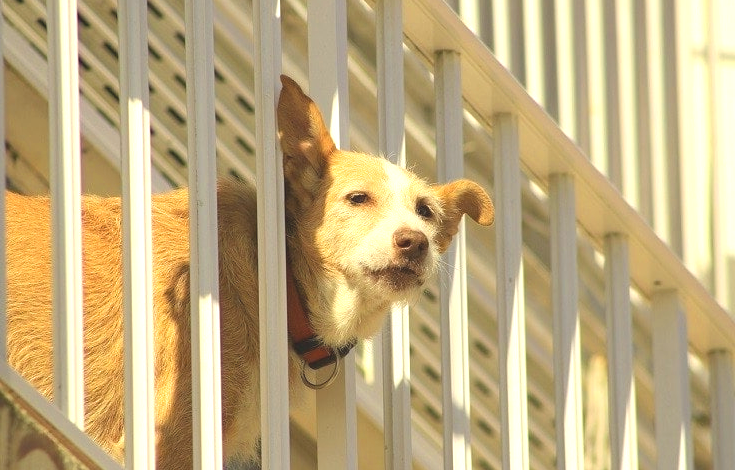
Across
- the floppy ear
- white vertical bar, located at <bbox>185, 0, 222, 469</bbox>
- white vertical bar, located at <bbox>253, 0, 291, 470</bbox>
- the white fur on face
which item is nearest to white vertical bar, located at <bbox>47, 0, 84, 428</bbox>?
white vertical bar, located at <bbox>185, 0, 222, 469</bbox>

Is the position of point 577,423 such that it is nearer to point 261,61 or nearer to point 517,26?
point 261,61

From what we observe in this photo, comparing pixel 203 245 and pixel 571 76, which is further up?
pixel 571 76

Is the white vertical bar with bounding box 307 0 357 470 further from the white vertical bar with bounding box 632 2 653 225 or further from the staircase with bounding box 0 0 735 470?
the white vertical bar with bounding box 632 2 653 225

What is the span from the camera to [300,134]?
9.72 ft

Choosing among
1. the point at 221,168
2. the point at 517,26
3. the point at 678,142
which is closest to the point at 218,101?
the point at 221,168

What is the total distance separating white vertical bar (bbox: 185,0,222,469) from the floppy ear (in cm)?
31

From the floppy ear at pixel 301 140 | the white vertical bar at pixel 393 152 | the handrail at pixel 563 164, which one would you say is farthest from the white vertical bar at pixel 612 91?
the white vertical bar at pixel 393 152

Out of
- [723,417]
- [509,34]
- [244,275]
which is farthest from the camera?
[509,34]

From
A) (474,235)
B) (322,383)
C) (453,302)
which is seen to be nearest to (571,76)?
(474,235)

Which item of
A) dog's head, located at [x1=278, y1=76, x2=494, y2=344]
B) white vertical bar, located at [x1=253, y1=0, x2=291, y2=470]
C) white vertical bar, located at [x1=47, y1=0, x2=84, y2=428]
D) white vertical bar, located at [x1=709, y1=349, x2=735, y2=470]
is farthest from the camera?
white vertical bar, located at [x1=709, y1=349, x2=735, y2=470]

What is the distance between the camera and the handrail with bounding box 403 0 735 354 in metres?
3.12

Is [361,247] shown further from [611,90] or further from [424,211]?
[611,90]

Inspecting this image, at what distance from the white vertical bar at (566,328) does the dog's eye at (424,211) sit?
1.16ft

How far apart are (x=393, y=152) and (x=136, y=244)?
89 centimetres
